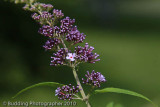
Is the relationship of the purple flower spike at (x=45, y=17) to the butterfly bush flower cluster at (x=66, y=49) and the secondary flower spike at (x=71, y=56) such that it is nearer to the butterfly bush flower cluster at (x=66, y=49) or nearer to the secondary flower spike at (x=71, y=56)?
the butterfly bush flower cluster at (x=66, y=49)

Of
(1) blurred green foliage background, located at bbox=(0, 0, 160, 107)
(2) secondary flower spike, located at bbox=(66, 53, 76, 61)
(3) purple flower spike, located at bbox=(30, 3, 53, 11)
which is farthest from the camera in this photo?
(1) blurred green foliage background, located at bbox=(0, 0, 160, 107)

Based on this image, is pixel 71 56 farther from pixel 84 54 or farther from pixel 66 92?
pixel 66 92

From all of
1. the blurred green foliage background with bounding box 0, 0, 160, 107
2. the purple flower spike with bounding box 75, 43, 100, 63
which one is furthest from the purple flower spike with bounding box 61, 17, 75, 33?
the blurred green foliage background with bounding box 0, 0, 160, 107

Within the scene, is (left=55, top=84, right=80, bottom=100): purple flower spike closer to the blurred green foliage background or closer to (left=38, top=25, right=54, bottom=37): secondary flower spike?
(left=38, top=25, right=54, bottom=37): secondary flower spike

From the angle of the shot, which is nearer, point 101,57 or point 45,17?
point 45,17

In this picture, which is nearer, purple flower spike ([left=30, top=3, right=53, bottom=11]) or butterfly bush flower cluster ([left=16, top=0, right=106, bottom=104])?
butterfly bush flower cluster ([left=16, top=0, right=106, bottom=104])

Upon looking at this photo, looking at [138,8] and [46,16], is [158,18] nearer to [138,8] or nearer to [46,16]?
[138,8]

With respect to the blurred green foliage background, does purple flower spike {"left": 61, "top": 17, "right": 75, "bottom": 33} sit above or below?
below

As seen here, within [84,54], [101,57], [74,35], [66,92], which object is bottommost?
[66,92]

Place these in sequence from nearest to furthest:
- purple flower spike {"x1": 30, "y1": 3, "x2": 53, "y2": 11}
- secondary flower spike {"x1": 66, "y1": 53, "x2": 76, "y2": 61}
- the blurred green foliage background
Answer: secondary flower spike {"x1": 66, "y1": 53, "x2": 76, "y2": 61} < purple flower spike {"x1": 30, "y1": 3, "x2": 53, "y2": 11} < the blurred green foliage background

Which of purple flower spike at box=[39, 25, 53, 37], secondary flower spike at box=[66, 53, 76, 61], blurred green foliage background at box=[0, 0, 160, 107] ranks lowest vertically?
secondary flower spike at box=[66, 53, 76, 61]

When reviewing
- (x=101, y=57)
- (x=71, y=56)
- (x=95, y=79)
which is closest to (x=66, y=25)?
(x=71, y=56)
